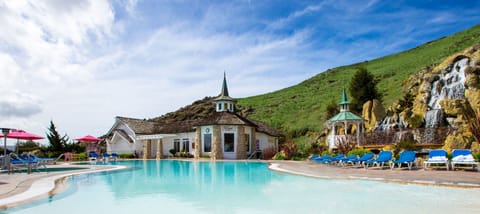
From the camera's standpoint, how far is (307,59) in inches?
1214

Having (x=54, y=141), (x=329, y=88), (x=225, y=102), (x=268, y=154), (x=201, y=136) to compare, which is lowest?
(x=268, y=154)

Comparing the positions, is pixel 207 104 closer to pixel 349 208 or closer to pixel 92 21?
pixel 92 21

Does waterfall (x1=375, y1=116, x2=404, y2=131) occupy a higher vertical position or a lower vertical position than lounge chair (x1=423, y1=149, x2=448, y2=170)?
higher

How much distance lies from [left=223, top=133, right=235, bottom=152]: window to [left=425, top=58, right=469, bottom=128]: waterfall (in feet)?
48.7

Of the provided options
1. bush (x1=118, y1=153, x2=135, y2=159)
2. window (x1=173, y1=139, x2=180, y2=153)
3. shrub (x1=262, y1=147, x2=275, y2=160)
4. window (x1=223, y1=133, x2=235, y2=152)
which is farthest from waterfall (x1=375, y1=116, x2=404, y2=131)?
bush (x1=118, y1=153, x2=135, y2=159)

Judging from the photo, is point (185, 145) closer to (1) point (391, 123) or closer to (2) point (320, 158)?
(2) point (320, 158)

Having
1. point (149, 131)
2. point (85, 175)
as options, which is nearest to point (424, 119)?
point (85, 175)

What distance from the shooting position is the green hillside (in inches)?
1866

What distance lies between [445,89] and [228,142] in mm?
16680

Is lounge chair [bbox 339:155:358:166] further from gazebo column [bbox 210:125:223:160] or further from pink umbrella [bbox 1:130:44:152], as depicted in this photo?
pink umbrella [bbox 1:130:44:152]

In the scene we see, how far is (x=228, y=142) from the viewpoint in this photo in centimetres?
3064

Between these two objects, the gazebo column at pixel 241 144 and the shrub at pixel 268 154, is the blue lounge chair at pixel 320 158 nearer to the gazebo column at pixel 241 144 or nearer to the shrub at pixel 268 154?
the shrub at pixel 268 154

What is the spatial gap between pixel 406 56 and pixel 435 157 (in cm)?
5967

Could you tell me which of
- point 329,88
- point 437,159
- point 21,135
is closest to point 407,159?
point 437,159
